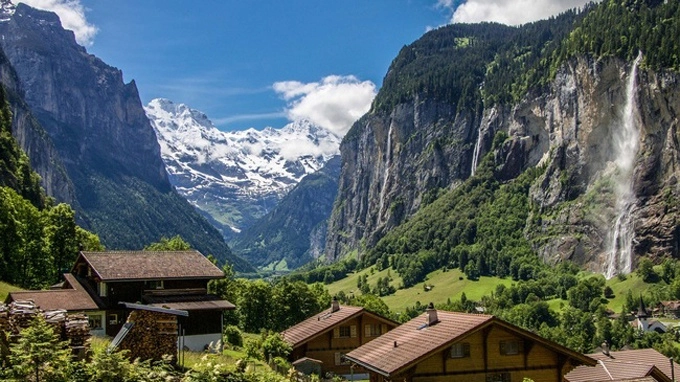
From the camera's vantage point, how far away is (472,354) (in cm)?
4422

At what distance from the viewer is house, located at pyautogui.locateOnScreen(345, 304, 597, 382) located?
4269cm

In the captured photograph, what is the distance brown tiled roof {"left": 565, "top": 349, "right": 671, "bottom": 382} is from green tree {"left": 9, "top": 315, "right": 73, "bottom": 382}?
45805 mm

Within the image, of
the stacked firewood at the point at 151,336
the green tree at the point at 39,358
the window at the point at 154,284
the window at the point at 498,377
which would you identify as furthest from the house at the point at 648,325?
the green tree at the point at 39,358

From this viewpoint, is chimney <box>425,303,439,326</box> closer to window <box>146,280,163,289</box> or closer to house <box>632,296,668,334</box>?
window <box>146,280,163,289</box>

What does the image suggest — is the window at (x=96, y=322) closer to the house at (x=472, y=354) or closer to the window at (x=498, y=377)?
the house at (x=472, y=354)

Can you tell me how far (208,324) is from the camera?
61.2m

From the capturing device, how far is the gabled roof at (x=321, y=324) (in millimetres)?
65062

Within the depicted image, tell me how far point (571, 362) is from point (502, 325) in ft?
19.6

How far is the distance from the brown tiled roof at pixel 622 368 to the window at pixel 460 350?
53.8 feet

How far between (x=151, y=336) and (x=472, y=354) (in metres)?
24.2

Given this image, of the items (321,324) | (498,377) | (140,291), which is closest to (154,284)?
(140,291)

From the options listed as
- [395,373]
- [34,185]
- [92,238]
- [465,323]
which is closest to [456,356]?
[465,323]

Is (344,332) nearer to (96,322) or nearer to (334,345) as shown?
(334,345)

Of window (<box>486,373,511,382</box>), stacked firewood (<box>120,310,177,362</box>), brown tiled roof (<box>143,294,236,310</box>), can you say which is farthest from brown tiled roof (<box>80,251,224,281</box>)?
stacked firewood (<box>120,310,177,362</box>)
